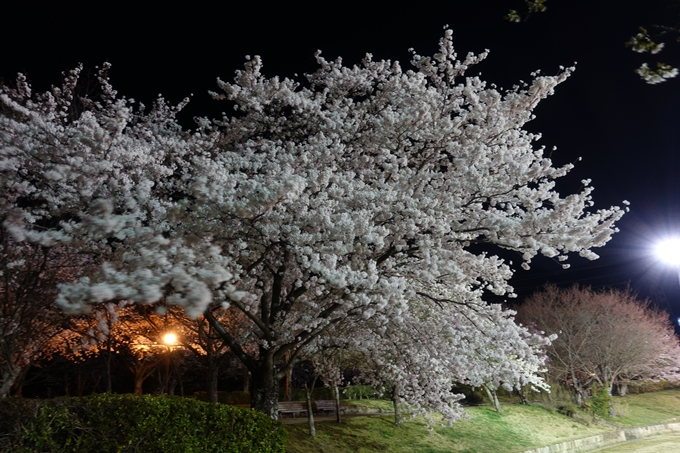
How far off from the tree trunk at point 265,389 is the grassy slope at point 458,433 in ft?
10.5

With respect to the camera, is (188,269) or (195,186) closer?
(188,269)

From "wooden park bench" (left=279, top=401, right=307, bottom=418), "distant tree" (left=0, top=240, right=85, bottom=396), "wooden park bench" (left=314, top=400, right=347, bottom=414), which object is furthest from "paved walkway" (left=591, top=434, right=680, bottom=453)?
"distant tree" (left=0, top=240, right=85, bottom=396)

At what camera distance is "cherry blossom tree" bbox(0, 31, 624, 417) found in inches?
319

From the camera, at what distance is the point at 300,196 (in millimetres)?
9539

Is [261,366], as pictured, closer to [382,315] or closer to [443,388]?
[382,315]

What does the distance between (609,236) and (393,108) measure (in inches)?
242

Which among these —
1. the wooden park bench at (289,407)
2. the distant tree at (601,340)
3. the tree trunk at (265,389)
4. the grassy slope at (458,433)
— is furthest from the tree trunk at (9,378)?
the distant tree at (601,340)

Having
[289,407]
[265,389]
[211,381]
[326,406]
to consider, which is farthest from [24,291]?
[326,406]

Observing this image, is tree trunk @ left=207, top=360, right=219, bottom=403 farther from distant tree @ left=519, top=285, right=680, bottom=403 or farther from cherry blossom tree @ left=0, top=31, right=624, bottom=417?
distant tree @ left=519, top=285, right=680, bottom=403

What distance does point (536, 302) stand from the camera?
45.5 meters

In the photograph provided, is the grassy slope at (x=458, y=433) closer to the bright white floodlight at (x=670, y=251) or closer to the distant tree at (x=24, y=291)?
the distant tree at (x=24, y=291)

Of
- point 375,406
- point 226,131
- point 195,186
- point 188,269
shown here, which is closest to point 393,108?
point 226,131

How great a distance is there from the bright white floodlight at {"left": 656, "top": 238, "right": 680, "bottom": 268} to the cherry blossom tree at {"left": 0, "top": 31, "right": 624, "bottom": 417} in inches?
180

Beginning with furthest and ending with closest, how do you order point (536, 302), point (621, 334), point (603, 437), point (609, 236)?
point (536, 302) → point (621, 334) → point (603, 437) → point (609, 236)
